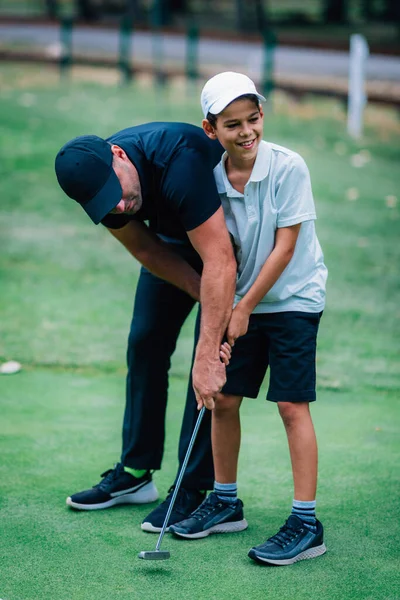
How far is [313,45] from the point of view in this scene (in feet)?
57.1

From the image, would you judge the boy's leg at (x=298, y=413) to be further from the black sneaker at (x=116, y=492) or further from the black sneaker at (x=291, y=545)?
the black sneaker at (x=116, y=492)

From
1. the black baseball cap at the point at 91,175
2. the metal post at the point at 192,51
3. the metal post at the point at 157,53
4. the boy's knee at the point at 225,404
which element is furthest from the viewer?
the metal post at the point at 192,51

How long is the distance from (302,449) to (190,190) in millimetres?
920

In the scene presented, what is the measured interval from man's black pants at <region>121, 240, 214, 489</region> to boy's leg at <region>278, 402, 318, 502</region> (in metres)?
0.43

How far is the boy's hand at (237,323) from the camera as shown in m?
3.37

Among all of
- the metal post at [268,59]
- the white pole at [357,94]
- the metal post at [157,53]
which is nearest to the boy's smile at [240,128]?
the white pole at [357,94]

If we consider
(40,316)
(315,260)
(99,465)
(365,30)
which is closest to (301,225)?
(315,260)

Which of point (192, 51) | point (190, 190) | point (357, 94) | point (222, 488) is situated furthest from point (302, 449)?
point (192, 51)

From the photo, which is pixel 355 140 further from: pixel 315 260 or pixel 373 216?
pixel 315 260

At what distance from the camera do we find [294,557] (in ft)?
11.1

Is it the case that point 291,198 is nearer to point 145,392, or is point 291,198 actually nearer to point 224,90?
point 224,90

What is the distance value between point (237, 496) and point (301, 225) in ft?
3.70

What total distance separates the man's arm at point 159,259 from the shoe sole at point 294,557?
2.86 feet

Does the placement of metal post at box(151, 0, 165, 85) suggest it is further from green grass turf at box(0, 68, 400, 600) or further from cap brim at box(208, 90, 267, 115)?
cap brim at box(208, 90, 267, 115)
